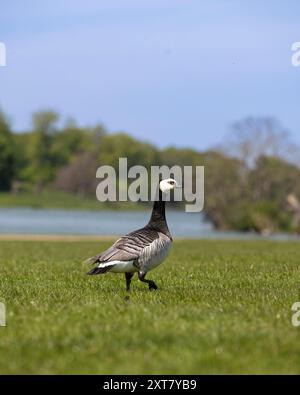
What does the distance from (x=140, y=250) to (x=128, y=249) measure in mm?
230

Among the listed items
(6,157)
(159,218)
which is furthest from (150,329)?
(6,157)

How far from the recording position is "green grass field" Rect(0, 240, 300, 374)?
9.00 meters

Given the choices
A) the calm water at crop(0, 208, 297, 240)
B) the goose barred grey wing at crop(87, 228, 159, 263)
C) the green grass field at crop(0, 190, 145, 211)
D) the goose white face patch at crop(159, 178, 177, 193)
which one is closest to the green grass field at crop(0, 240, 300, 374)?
the goose barred grey wing at crop(87, 228, 159, 263)

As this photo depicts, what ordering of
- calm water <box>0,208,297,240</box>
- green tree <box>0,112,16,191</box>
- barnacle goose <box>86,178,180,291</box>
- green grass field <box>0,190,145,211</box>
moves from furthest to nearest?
green tree <box>0,112,16,191</box> → green grass field <box>0,190,145,211</box> → calm water <box>0,208,297,240</box> → barnacle goose <box>86,178,180,291</box>

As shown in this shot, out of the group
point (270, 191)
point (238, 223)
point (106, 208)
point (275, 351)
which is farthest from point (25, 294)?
point (106, 208)

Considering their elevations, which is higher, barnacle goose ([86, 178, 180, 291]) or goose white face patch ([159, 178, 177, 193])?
goose white face patch ([159, 178, 177, 193])

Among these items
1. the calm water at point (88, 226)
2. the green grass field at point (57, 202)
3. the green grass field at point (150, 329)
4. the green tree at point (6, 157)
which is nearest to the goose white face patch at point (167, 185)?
the green grass field at point (150, 329)

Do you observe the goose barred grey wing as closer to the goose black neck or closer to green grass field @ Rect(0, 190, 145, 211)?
the goose black neck

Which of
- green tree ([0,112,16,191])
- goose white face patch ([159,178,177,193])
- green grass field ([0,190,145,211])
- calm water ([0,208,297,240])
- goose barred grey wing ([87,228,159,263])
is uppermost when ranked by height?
green tree ([0,112,16,191])

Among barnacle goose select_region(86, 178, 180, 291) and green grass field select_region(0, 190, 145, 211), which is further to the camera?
green grass field select_region(0, 190, 145, 211)

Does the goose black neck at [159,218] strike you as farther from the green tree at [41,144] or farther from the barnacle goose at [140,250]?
the green tree at [41,144]

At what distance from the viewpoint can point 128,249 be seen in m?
14.0

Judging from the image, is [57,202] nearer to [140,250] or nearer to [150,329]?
[140,250]

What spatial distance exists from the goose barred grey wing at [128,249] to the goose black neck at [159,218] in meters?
0.54
